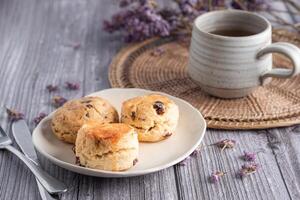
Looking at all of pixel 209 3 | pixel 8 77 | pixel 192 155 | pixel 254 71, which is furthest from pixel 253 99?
pixel 8 77

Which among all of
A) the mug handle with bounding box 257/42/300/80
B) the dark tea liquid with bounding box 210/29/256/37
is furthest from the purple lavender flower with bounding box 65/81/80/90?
the mug handle with bounding box 257/42/300/80

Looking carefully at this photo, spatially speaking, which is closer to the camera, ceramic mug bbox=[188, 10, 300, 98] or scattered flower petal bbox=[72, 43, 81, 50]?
ceramic mug bbox=[188, 10, 300, 98]

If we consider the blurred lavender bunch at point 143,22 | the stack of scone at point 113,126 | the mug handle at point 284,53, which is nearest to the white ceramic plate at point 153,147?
the stack of scone at point 113,126

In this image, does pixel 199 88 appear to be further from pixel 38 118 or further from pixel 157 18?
pixel 38 118

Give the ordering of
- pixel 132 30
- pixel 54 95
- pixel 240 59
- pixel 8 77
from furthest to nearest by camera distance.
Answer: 1. pixel 132 30
2. pixel 8 77
3. pixel 54 95
4. pixel 240 59

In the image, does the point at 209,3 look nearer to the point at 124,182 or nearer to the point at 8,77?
the point at 8,77

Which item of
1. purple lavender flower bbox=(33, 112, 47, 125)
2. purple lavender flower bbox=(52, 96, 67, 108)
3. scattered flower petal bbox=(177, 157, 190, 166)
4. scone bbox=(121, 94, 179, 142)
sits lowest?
purple lavender flower bbox=(52, 96, 67, 108)

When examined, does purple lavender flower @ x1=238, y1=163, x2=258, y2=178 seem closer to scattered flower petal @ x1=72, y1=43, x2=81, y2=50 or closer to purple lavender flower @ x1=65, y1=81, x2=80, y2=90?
purple lavender flower @ x1=65, y1=81, x2=80, y2=90

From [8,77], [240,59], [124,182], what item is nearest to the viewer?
[124,182]

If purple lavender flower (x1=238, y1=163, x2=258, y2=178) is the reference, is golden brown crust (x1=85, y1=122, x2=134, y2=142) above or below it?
above
